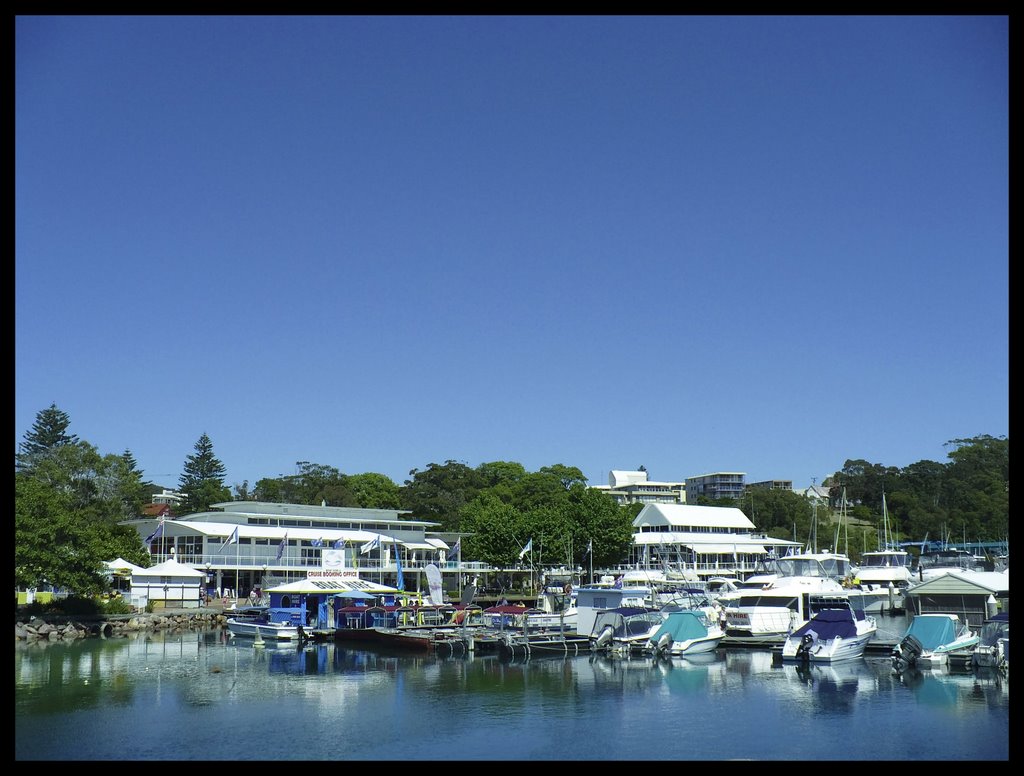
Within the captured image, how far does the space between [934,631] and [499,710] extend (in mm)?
15706

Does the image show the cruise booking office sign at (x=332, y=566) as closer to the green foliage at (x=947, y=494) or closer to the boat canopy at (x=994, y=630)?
the boat canopy at (x=994, y=630)

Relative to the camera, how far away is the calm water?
1994cm

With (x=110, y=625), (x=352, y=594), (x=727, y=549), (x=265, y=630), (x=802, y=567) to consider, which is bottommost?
(x=727, y=549)

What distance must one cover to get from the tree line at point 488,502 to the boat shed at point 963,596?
19692 millimetres

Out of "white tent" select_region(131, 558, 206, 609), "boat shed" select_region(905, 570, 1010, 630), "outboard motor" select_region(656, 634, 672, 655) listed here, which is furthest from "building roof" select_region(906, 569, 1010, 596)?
"white tent" select_region(131, 558, 206, 609)

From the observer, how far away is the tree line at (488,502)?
45.8m

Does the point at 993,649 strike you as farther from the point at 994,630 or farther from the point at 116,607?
the point at 116,607

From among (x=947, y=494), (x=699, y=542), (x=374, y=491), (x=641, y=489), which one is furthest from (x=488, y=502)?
(x=641, y=489)

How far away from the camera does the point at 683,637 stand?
34.2m

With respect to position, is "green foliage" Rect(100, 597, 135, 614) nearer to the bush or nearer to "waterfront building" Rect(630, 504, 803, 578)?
the bush

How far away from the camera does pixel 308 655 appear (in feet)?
119

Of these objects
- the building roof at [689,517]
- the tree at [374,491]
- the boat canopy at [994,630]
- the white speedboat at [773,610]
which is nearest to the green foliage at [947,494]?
the building roof at [689,517]
